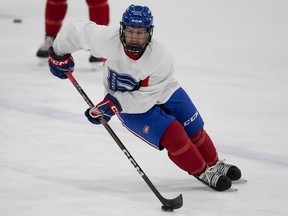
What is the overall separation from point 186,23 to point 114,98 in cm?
426

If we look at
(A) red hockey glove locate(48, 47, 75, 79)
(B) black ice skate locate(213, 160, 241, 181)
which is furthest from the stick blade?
(A) red hockey glove locate(48, 47, 75, 79)

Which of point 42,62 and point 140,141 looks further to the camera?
point 42,62

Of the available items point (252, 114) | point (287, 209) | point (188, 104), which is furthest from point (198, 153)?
point (252, 114)

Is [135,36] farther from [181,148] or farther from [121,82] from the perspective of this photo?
[181,148]

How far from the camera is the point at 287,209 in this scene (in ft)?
8.81

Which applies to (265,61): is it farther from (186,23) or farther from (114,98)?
(114,98)

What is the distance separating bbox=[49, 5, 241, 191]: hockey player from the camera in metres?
2.82

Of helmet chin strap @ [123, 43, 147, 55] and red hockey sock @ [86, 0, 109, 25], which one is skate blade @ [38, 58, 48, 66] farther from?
helmet chin strap @ [123, 43, 147, 55]

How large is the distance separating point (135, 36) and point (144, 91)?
0.78ft

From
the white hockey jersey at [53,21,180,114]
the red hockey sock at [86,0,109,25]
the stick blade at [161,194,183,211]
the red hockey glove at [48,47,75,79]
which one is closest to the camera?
the stick blade at [161,194,183,211]

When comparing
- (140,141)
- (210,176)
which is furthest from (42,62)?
(210,176)

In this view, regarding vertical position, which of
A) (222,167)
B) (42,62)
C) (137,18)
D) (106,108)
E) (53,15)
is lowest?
(42,62)

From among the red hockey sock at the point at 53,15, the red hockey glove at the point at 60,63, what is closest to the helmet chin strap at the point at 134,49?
the red hockey glove at the point at 60,63

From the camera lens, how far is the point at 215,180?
9.45 ft
